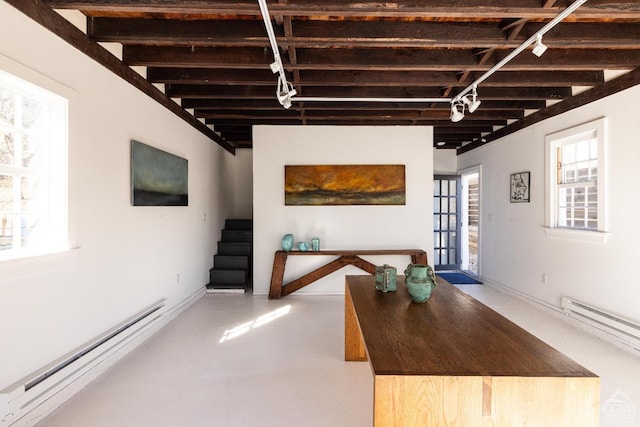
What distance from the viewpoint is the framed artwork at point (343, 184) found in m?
4.92

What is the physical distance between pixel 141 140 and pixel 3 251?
67.0 inches

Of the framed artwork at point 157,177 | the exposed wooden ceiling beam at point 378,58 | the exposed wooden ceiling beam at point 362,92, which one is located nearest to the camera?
the exposed wooden ceiling beam at point 378,58

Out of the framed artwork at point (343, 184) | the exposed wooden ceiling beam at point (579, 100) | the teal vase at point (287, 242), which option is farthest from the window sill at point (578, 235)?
the teal vase at point (287, 242)

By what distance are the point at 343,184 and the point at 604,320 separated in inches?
138

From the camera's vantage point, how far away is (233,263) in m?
5.47

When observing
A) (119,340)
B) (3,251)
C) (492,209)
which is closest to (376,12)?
(3,251)

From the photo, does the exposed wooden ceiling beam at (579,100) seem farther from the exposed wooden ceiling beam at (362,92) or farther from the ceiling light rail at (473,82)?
the ceiling light rail at (473,82)

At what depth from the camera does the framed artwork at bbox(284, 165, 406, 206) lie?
492cm

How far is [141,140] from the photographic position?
3230 millimetres

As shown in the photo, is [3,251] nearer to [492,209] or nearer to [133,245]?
[133,245]

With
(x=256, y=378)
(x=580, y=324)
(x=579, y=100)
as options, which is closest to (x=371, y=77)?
(x=579, y=100)

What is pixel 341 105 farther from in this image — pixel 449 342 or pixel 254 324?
A: pixel 449 342

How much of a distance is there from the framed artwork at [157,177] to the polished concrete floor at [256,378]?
59.4 inches

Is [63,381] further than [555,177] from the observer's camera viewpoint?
No
